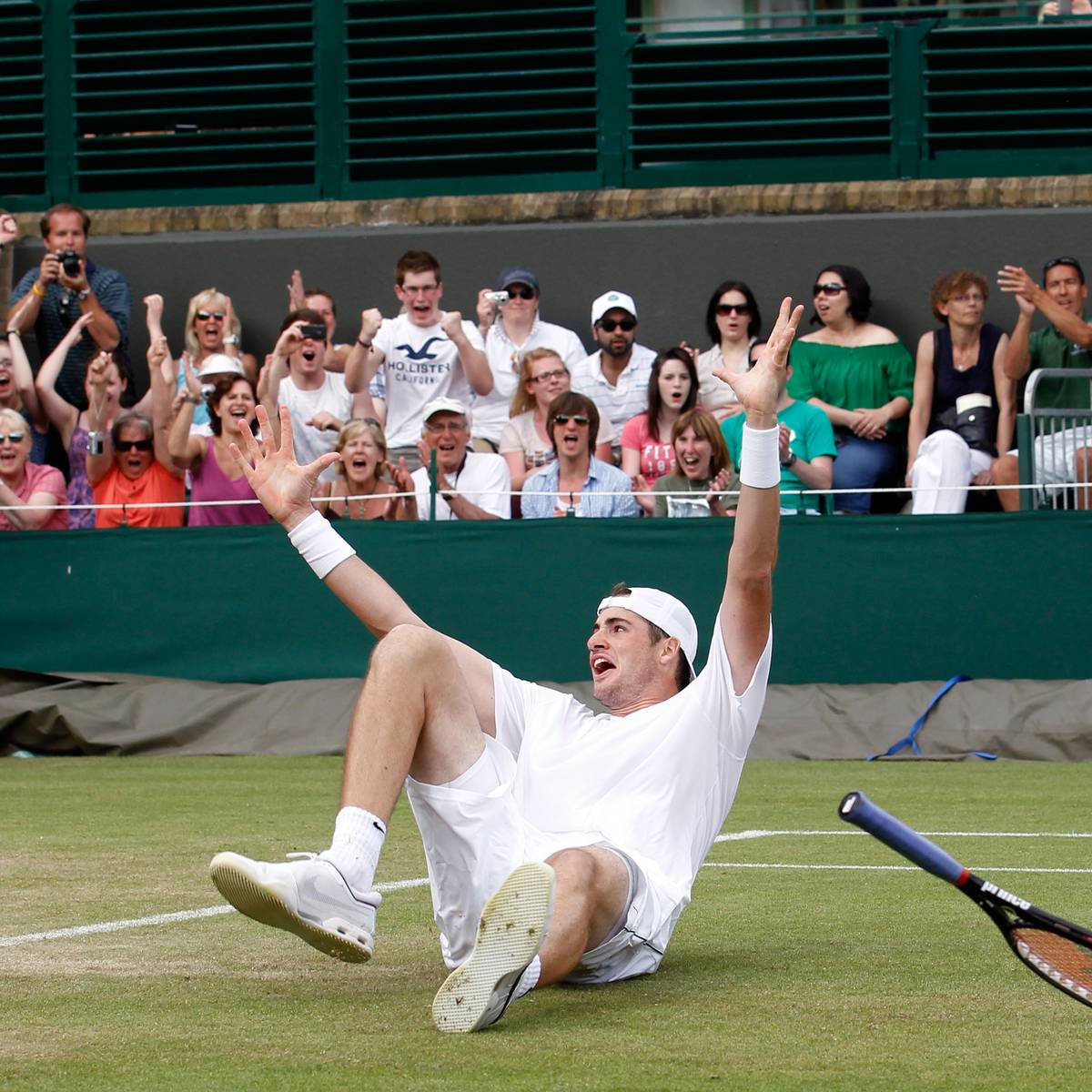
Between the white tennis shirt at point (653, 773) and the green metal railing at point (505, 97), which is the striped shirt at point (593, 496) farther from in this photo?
the white tennis shirt at point (653, 773)

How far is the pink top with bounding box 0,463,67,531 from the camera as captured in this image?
43.7 ft

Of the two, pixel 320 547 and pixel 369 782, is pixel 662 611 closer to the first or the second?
pixel 320 547

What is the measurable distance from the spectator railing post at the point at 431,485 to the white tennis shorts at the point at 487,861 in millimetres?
7336

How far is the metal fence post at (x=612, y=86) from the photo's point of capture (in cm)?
1692

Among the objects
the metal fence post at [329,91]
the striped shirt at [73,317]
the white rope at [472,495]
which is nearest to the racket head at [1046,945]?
the white rope at [472,495]

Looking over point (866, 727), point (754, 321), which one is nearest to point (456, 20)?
point (754, 321)

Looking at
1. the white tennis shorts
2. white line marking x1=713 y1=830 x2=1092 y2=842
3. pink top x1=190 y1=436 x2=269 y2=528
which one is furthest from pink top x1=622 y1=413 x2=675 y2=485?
the white tennis shorts

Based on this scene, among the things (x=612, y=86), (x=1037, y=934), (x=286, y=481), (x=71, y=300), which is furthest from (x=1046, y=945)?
(x=612, y=86)

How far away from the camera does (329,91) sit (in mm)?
17562

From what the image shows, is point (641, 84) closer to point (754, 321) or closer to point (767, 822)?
point (754, 321)

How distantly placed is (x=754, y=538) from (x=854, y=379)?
870 cm

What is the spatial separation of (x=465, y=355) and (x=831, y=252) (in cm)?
356

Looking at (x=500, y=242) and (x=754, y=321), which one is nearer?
(x=754, y=321)

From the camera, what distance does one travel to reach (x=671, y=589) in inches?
484
